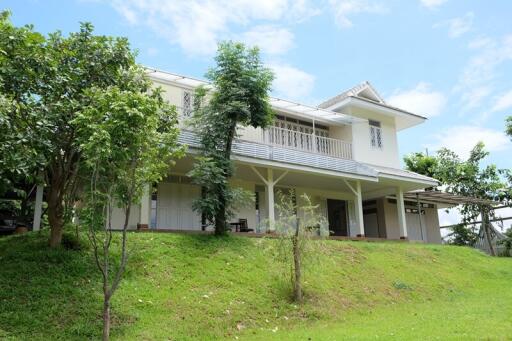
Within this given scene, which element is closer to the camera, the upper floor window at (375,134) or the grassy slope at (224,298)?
the grassy slope at (224,298)

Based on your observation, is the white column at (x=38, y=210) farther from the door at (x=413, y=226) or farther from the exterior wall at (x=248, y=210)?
the door at (x=413, y=226)

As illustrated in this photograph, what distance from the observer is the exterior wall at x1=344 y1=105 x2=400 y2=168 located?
68.9 ft

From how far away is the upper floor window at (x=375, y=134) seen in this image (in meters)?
21.8

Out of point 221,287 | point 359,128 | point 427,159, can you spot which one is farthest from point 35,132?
point 427,159

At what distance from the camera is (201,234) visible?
44.1ft

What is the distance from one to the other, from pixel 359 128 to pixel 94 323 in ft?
52.5

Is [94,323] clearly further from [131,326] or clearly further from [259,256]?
[259,256]

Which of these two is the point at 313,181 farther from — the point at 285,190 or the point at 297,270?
the point at 297,270

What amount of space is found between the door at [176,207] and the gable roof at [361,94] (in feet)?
27.4

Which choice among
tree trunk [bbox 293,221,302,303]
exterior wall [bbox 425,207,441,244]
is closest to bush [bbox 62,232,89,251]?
tree trunk [bbox 293,221,302,303]

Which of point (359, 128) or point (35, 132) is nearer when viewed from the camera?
point (35, 132)

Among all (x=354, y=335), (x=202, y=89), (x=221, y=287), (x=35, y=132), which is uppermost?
(x=202, y=89)

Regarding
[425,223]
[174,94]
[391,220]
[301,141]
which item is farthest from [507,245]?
[174,94]

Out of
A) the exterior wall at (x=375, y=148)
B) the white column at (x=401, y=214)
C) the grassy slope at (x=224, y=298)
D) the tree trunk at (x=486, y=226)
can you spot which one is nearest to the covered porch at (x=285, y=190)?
the white column at (x=401, y=214)
